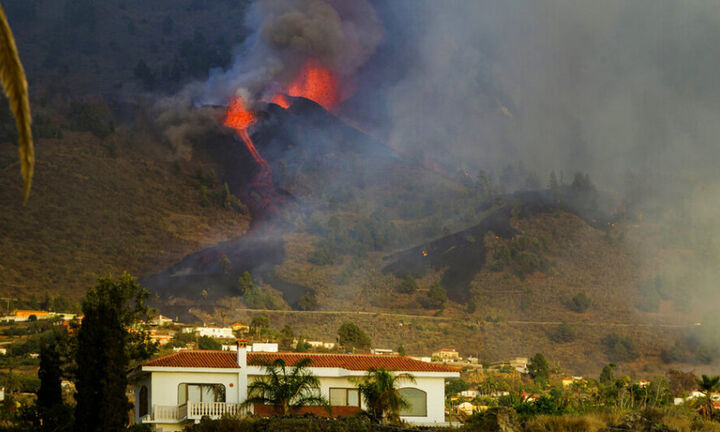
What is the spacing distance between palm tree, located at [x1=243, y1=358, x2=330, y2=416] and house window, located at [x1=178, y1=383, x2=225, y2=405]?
51.2 inches

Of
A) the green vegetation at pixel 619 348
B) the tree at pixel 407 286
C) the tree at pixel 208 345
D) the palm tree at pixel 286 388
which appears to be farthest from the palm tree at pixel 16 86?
the tree at pixel 407 286

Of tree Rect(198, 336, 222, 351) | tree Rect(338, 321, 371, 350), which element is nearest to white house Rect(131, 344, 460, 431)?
tree Rect(198, 336, 222, 351)

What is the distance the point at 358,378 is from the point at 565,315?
12305 centimetres

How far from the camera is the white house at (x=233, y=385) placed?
36594 mm

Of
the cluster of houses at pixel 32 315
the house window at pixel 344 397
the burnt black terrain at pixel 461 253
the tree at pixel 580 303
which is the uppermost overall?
the burnt black terrain at pixel 461 253

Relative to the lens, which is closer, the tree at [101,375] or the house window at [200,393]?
the tree at [101,375]

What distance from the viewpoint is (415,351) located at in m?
129

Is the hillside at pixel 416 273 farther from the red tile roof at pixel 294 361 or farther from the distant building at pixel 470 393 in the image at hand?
the red tile roof at pixel 294 361

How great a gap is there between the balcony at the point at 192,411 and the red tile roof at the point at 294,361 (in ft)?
6.16

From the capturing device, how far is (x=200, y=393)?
37562 mm

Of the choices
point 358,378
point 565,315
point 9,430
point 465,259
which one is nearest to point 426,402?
point 358,378

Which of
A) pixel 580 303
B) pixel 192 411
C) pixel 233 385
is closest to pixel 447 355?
pixel 580 303

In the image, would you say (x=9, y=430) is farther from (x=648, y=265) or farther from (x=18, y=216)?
(x=648, y=265)

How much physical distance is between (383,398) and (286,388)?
4.21 m
